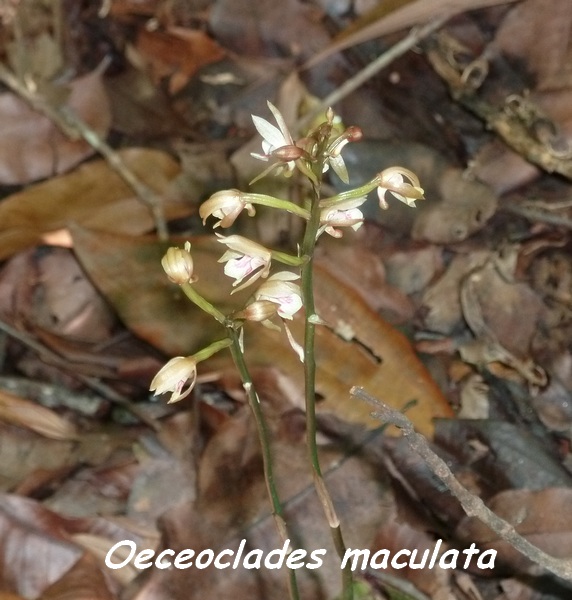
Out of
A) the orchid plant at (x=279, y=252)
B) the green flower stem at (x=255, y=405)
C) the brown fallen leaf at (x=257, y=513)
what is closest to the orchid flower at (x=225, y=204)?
the orchid plant at (x=279, y=252)

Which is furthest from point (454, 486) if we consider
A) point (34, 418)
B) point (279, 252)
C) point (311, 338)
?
point (34, 418)

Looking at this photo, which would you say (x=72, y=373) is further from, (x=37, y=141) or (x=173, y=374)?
(x=173, y=374)

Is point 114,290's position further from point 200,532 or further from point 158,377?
point 158,377

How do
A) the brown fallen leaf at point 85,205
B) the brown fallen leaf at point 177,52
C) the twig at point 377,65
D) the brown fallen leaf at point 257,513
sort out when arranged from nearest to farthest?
the brown fallen leaf at point 257,513 → the brown fallen leaf at point 85,205 → the twig at point 377,65 → the brown fallen leaf at point 177,52

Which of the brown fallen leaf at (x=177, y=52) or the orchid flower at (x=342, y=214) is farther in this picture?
the brown fallen leaf at (x=177, y=52)

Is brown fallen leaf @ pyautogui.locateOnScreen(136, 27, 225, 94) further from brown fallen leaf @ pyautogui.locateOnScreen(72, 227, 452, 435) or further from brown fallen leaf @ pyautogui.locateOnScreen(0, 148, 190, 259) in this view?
brown fallen leaf @ pyautogui.locateOnScreen(72, 227, 452, 435)

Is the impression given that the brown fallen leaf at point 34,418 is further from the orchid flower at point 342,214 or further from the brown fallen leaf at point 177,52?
the brown fallen leaf at point 177,52
